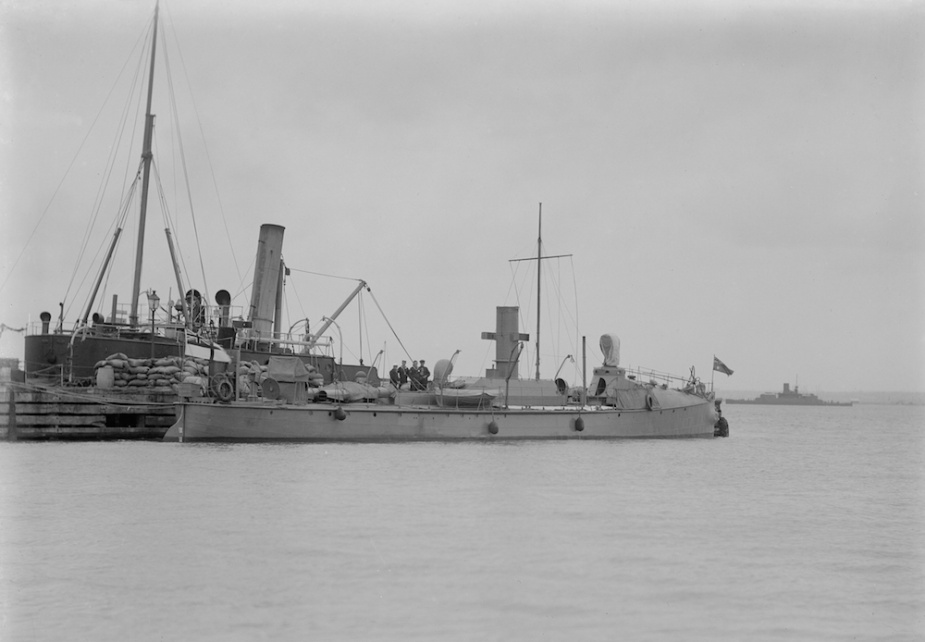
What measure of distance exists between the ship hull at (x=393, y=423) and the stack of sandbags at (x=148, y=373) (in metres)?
4.21

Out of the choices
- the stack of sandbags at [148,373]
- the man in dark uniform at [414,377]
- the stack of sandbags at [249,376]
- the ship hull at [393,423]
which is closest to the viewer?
the ship hull at [393,423]

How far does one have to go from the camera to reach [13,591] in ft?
38.7

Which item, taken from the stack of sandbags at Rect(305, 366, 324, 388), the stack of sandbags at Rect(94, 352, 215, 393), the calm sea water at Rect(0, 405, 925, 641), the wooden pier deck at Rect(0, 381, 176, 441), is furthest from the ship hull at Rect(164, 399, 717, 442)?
the stack of sandbags at Rect(305, 366, 324, 388)

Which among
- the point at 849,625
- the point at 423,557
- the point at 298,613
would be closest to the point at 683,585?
the point at 849,625

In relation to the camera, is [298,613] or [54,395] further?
[54,395]

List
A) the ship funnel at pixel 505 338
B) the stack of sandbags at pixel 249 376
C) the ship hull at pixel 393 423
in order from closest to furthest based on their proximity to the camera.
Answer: the ship hull at pixel 393 423
the stack of sandbags at pixel 249 376
the ship funnel at pixel 505 338

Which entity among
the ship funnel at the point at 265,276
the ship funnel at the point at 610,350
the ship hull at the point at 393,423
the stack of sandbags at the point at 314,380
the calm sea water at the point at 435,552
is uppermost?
the ship funnel at the point at 265,276

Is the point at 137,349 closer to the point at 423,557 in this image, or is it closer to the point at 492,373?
the point at 492,373

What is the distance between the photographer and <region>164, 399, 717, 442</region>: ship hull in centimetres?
3052

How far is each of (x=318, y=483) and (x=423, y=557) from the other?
27.2 ft

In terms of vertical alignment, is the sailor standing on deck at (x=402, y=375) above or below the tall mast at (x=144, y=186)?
below

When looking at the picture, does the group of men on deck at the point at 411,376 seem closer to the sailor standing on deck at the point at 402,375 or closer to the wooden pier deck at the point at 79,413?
the sailor standing on deck at the point at 402,375

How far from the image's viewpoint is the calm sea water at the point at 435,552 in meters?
11.0

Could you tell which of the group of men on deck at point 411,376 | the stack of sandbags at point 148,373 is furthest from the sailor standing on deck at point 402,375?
the stack of sandbags at point 148,373
